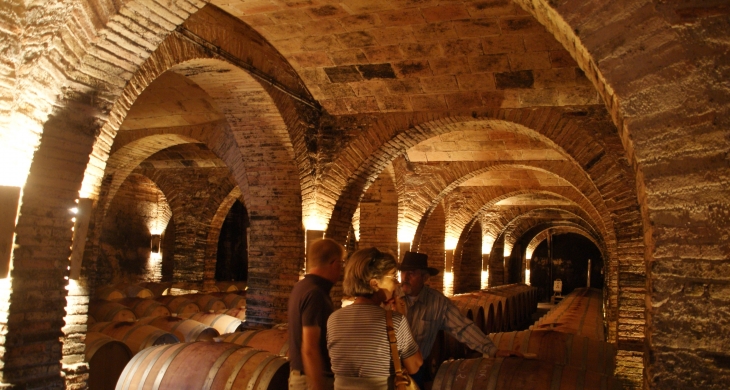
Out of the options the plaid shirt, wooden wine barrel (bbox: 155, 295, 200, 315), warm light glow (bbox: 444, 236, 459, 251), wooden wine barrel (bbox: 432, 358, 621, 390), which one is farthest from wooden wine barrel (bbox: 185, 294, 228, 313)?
warm light glow (bbox: 444, 236, 459, 251)

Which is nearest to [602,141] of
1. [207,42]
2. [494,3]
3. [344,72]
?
[494,3]

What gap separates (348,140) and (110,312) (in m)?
3.61

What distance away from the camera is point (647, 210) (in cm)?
242

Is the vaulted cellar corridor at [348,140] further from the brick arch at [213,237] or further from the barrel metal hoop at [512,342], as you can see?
the barrel metal hoop at [512,342]

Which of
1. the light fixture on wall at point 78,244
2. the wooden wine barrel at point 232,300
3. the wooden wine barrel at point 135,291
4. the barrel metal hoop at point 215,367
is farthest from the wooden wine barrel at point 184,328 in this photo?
the wooden wine barrel at point 135,291

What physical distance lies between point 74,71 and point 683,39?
137 inches

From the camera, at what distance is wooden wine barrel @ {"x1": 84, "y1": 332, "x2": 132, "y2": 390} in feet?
16.0

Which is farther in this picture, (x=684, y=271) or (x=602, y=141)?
(x=602, y=141)

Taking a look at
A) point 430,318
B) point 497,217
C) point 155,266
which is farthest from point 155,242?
point 430,318

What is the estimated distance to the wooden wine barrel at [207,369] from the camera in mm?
3551

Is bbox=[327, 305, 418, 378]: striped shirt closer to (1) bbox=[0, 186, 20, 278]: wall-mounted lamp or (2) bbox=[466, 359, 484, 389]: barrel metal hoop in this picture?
(2) bbox=[466, 359, 484, 389]: barrel metal hoop

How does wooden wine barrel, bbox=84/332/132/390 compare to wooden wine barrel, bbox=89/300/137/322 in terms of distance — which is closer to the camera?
wooden wine barrel, bbox=84/332/132/390

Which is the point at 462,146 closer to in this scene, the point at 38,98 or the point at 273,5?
the point at 273,5

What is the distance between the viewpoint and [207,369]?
3.63 metres
